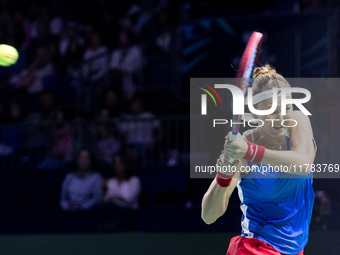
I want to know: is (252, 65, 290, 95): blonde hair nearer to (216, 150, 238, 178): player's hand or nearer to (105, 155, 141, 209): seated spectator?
(216, 150, 238, 178): player's hand

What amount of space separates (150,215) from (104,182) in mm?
955

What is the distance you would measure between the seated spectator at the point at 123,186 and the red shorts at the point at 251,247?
4.38 m

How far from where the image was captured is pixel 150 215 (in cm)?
711

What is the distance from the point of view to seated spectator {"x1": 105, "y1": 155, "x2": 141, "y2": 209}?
7.45 meters

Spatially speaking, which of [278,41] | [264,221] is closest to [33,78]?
[278,41]

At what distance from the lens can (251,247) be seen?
3.06 meters

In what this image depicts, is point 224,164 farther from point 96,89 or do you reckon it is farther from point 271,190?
point 96,89

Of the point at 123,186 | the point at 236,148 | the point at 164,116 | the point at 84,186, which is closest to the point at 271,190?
the point at 236,148

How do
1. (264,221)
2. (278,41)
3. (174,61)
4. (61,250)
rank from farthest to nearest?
(174,61)
(278,41)
(61,250)
(264,221)

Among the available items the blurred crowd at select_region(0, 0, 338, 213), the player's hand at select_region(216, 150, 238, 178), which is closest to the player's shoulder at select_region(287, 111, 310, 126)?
the player's hand at select_region(216, 150, 238, 178)

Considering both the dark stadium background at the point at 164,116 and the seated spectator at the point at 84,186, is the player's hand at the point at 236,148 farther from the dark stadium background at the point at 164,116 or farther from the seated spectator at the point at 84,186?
the seated spectator at the point at 84,186

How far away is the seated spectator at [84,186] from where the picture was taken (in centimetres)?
756

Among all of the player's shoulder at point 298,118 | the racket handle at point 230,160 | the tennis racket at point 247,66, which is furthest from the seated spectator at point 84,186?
the racket handle at point 230,160

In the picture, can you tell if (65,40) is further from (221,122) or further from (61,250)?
(61,250)
